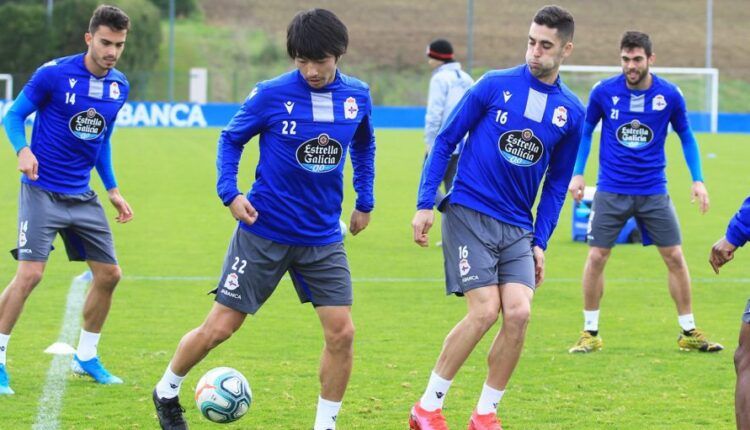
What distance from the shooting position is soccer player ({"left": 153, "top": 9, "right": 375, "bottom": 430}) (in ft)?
20.2

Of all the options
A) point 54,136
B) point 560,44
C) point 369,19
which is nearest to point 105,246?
point 54,136

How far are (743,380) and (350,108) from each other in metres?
2.33

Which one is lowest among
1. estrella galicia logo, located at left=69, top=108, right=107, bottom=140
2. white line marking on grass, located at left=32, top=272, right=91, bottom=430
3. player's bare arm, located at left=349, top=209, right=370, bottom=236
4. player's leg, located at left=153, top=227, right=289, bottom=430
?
white line marking on grass, located at left=32, top=272, right=91, bottom=430

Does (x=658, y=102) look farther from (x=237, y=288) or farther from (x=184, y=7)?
(x=184, y=7)

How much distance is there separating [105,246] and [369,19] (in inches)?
2562

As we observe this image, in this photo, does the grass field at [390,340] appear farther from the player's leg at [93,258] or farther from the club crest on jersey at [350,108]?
the club crest on jersey at [350,108]

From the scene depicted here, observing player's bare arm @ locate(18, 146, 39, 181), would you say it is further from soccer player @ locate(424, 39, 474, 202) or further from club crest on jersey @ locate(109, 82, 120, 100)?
soccer player @ locate(424, 39, 474, 202)

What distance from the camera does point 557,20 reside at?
6625 millimetres

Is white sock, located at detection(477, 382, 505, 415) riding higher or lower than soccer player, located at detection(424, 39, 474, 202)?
lower

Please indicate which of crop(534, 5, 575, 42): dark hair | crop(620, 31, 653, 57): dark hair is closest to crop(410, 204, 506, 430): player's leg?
crop(534, 5, 575, 42): dark hair

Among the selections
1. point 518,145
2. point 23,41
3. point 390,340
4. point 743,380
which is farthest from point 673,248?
point 23,41

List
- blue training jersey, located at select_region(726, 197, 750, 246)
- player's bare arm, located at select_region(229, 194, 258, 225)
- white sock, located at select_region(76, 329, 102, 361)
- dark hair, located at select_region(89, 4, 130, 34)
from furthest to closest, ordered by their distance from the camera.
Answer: white sock, located at select_region(76, 329, 102, 361) → dark hair, located at select_region(89, 4, 130, 34) → player's bare arm, located at select_region(229, 194, 258, 225) → blue training jersey, located at select_region(726, 197, 750, 246)

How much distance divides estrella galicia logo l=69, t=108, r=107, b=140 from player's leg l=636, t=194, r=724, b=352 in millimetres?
4138

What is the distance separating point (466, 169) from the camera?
6.82 m
